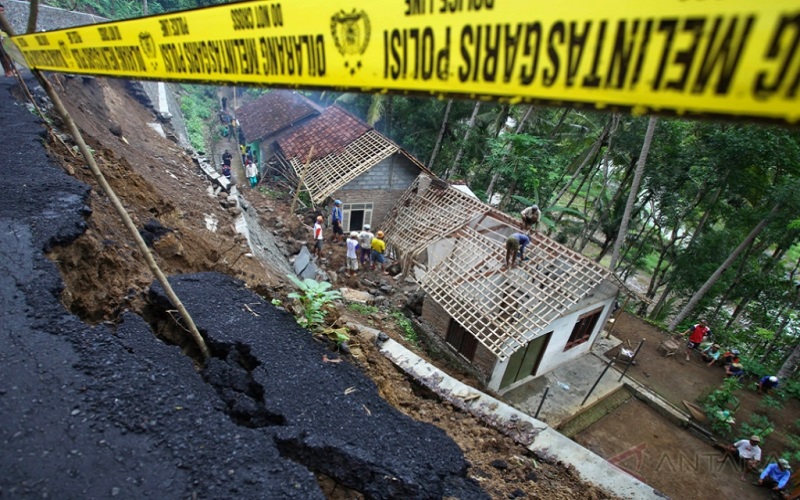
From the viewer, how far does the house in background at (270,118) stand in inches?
802

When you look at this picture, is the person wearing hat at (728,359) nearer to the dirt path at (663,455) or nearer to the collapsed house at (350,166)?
the dirt path at (663,455)

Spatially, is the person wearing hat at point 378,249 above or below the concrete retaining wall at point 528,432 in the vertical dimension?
below

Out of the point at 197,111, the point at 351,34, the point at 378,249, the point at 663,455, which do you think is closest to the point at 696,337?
the point at 663,455

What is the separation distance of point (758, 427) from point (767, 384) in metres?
2.31

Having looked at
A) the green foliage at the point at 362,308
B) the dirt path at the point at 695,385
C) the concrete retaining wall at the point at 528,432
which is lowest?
the dirt path at the point at 695,385

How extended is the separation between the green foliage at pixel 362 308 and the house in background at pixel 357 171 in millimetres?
5506

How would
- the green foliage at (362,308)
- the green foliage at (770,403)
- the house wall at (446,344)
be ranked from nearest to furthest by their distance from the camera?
the house wall at (446,344), the green foliage at (362,308), the green foliage at (770,403)

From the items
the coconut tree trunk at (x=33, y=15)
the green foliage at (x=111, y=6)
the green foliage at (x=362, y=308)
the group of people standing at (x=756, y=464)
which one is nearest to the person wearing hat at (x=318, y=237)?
the green foliage at (x=362, y=308)

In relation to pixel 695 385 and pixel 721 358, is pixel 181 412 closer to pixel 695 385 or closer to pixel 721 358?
pixel 695 385

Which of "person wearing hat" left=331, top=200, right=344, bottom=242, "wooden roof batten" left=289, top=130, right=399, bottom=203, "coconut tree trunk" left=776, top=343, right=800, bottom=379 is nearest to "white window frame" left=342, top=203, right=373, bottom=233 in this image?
"person wearing hat" left=331, top=200, right=344, bottom=242

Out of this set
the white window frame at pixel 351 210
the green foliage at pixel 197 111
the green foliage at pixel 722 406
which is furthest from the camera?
the green foliage at pixel 197 111

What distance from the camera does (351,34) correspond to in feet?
4.95

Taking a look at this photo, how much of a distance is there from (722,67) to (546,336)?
961cm

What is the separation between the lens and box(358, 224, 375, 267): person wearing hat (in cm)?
1200
